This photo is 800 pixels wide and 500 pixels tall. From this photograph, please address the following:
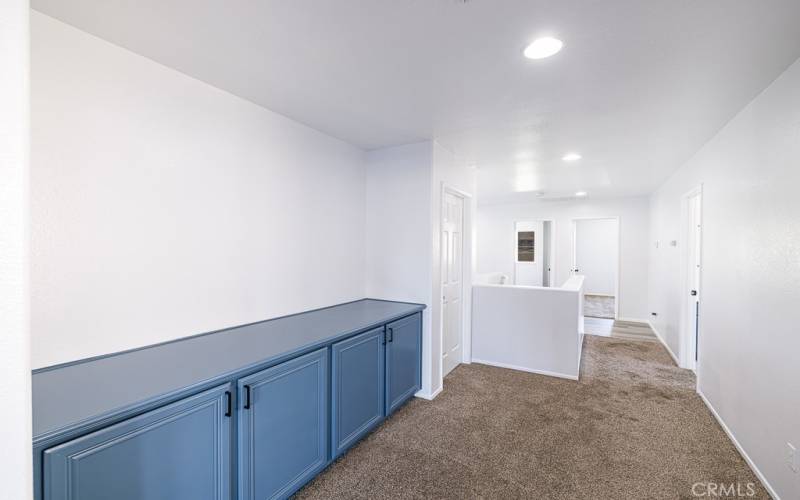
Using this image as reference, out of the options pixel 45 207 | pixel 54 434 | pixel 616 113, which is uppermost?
pixel 616 113

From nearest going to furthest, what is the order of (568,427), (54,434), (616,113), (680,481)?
(54,434)
(680,481)
(616,113)
(568,427)

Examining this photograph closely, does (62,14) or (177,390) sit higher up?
(62,14)

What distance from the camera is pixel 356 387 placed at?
2457mm

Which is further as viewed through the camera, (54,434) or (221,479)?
(221,479)

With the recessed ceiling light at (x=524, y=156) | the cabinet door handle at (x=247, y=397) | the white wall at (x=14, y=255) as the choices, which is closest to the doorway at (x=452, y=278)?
the recessed ceiling light at (x=524, y=156)

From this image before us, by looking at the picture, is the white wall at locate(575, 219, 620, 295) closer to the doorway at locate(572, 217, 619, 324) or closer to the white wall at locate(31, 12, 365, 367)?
the doorway at locate(572, 217, 619, 324)

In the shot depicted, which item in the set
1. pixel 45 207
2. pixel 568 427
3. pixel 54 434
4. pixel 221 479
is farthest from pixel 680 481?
pixel 45 207

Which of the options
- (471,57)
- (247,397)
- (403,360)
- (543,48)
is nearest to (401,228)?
(403,360)

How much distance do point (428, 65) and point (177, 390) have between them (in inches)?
78.0

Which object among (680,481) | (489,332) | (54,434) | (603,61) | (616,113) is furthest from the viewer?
(489,332)

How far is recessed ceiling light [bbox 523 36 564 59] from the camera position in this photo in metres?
1.71

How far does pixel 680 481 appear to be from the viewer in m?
2.17

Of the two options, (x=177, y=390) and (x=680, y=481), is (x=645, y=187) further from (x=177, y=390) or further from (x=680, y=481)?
(x=177, y=390)

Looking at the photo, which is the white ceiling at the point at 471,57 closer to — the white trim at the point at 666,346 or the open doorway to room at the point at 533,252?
the white trim at the point at 666,346
